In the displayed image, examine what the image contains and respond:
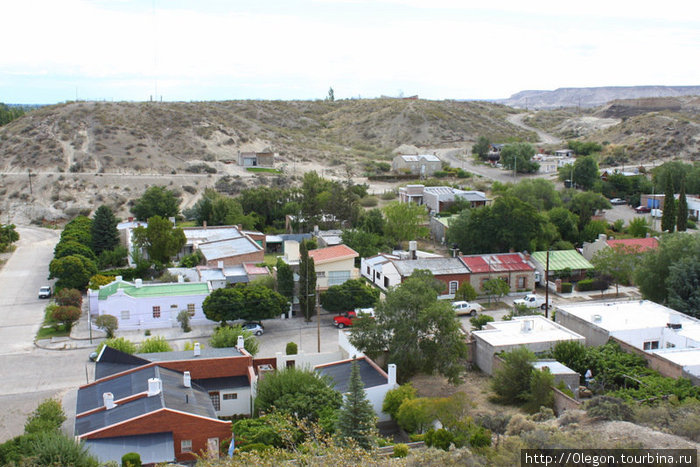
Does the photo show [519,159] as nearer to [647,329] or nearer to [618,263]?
[618,263]

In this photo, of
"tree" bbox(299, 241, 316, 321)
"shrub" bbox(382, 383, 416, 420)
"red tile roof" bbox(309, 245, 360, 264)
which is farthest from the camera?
"red tile roof" bbox(309, 245, 360, 264)

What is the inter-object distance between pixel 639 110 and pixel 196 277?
5172 inches

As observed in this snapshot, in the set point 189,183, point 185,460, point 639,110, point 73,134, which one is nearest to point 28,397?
point 185,460

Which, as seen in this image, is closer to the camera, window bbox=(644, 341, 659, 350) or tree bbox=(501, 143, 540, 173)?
window bbox=(644, 341, 659, 350)

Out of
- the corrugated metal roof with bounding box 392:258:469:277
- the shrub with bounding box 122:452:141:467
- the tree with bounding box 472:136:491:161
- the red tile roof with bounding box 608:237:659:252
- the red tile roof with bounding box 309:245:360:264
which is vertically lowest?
the shrub with bounding box 122:452:141:467

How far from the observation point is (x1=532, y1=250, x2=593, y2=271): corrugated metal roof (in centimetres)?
4225

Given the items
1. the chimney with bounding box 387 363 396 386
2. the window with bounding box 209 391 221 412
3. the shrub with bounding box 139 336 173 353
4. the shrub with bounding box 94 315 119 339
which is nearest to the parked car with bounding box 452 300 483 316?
the chimney with bounding box 387 363 396 386

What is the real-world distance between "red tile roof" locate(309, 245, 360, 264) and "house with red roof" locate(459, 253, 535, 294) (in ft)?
23.8

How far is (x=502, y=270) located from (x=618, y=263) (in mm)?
7545

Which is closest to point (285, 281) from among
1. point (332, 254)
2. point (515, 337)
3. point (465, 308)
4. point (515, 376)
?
point (332, 254)

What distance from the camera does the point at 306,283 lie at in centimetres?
3569

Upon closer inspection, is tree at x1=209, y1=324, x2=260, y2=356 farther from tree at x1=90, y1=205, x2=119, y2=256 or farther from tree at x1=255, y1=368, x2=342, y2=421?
tree at x1=90, y1=205, x2=119, y2=256

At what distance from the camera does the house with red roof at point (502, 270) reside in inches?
1566

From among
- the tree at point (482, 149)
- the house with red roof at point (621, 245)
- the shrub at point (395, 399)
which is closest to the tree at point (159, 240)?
the shrub at point (395, 399)
